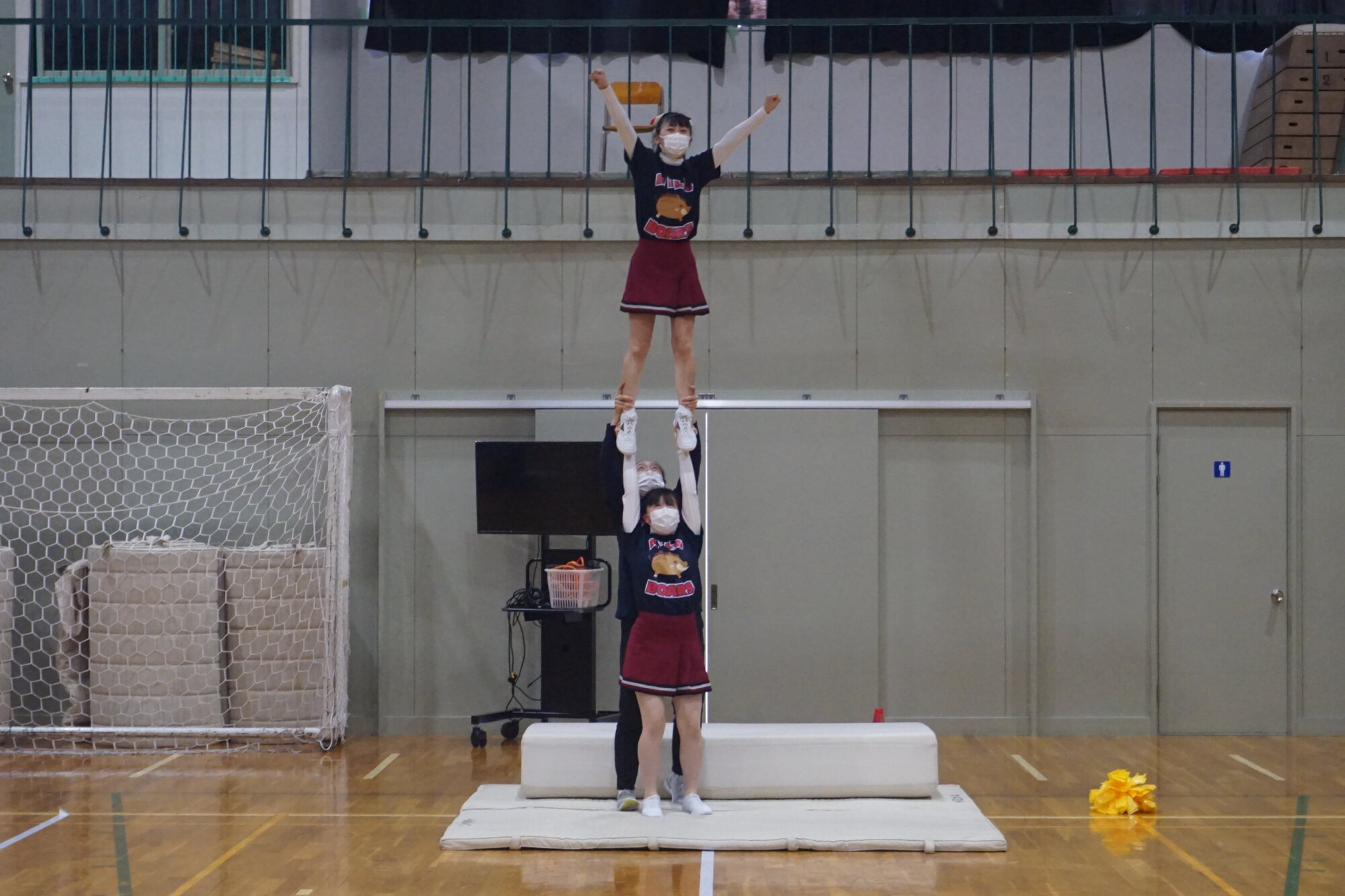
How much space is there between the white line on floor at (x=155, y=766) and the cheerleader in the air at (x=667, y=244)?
3249mm

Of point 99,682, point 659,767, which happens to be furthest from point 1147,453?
point 99,682

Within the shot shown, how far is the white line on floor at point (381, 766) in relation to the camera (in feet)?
19.6

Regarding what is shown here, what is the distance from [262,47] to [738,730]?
6.30 m

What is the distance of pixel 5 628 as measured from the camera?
22.1ft

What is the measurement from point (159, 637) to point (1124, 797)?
17.1ft

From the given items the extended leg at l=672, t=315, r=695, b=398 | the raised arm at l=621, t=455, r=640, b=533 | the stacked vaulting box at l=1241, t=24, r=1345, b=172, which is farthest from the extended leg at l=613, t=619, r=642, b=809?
the stacked vaulting box at l=1241, t=24, r=1345, b=172

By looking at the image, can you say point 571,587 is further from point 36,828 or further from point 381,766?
point 36,828

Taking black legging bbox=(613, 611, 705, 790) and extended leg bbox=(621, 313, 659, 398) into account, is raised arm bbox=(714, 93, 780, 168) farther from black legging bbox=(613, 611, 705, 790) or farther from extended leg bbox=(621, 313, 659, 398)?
black legging bbox=(613, 611, 705, 790)

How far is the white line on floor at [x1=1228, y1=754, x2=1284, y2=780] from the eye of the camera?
19.5 ft

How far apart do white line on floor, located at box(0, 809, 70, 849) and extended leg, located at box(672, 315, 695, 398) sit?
330cm

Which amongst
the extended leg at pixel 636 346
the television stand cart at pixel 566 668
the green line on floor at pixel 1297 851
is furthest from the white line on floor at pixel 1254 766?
the extended leg at pixel 636 346

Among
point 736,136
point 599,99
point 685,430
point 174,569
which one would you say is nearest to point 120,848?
point 174,569

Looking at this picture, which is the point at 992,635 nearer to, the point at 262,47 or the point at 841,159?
the point at 841,159

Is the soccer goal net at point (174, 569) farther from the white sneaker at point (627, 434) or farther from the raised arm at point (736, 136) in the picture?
the raised arm at point (736, 136)
